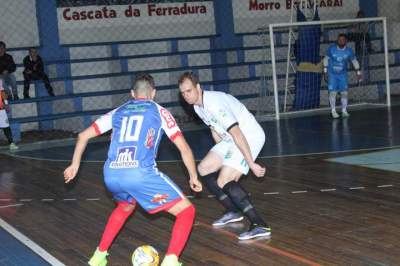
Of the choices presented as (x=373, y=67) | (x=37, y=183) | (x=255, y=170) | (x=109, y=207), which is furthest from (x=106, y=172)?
(x=373, y=67)

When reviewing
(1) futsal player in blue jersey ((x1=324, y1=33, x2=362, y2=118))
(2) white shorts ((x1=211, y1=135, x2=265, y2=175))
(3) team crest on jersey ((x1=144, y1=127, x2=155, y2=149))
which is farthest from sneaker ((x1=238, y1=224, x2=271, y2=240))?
(1) futsal player in blue jersey ((x1=324, y1=33, x2=362, y2=118))

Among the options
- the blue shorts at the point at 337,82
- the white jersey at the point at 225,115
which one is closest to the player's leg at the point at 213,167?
the white jersey at the point at 225,115

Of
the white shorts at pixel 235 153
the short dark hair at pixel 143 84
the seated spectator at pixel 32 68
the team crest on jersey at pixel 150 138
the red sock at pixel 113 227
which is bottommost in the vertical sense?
the red sock at pixel 113 227

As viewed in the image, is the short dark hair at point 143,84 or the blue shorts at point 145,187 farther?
the short dark hair at point 143,84

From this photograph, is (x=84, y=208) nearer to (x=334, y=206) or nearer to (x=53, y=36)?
(x=334, y=206)

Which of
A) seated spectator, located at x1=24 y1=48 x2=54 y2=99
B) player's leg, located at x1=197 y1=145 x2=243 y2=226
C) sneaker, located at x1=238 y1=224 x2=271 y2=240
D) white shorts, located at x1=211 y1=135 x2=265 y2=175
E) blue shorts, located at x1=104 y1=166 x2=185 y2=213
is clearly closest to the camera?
blue shorts, located at x1=104 y1=166 x2=185 y2=213

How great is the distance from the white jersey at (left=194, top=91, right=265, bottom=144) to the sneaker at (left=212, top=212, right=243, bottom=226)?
83cm

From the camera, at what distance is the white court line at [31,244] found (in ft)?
20.2

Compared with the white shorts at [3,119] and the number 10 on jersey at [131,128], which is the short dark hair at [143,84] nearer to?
the number 10 on jersey at [131,128]

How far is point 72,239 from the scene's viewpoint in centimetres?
693

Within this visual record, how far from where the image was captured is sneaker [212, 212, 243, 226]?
23.6ft

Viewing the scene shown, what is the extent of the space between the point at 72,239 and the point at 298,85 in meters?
12.6

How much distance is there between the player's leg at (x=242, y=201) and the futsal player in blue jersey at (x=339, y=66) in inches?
391

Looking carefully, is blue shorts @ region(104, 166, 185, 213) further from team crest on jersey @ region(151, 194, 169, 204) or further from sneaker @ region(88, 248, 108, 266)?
sneaker @ region(88, 248, 108, 266)
